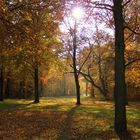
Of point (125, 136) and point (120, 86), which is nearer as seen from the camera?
point (125, 136)

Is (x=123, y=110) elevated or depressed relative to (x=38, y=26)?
depressed

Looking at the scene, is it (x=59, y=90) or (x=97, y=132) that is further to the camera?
(x=59, y=90)

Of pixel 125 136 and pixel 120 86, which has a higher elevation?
pixel 120 86

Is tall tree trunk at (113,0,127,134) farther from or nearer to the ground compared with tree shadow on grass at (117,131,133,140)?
farther from the ground

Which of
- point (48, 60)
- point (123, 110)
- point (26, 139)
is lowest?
point (26, 139)

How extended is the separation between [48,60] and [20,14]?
61.4 feet

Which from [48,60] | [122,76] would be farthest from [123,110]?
[48,60]

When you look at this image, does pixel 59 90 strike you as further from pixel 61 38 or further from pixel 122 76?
pixel 122 76

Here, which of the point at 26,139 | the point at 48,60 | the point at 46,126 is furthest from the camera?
the point at 48,60

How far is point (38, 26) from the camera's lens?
2014 centimetres

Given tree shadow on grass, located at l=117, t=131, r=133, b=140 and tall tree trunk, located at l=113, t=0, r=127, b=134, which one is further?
tall tree trunk, located at l=113, t=0, r=127, b=134

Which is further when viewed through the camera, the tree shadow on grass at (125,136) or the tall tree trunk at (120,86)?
the tall tree trunk at (120,86)

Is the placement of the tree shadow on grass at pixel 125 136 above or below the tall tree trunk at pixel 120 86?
below

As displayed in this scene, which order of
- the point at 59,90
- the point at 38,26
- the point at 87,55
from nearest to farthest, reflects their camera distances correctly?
the point at 38,26
the point at 87,55
the point at 59,90
